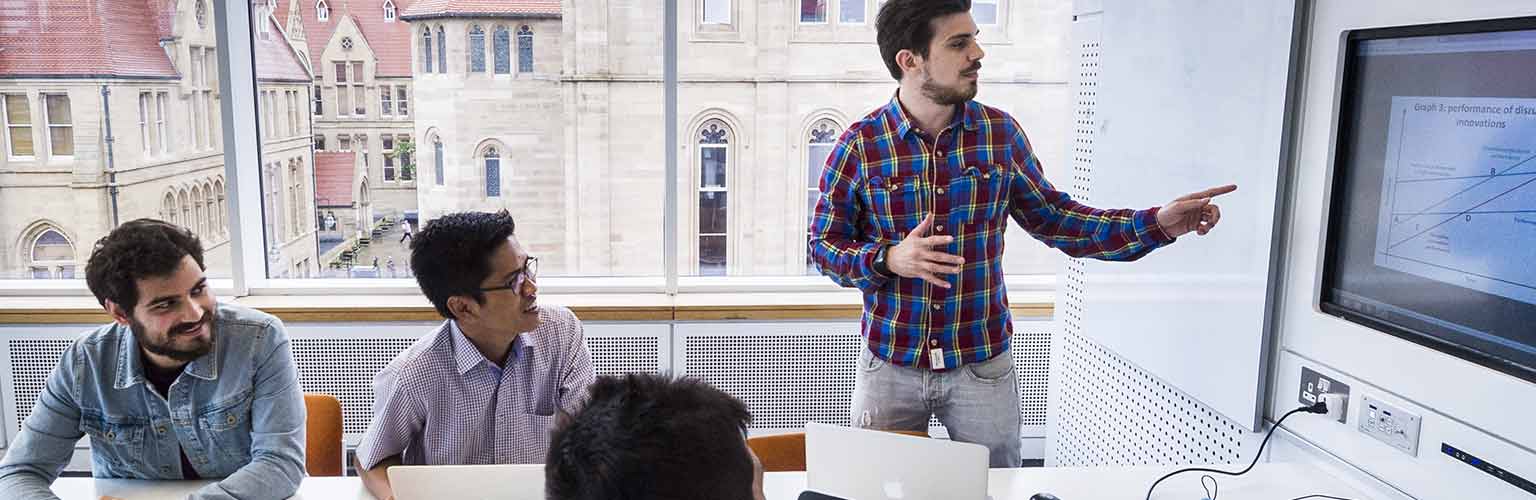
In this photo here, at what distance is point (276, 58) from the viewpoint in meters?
3.78

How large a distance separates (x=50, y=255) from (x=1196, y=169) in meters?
4.17

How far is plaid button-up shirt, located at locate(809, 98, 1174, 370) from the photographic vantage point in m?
2.31

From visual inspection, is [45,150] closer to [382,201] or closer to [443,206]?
[382,201]

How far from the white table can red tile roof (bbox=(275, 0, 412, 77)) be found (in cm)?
217

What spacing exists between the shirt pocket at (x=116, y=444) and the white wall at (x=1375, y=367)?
7.97 ft

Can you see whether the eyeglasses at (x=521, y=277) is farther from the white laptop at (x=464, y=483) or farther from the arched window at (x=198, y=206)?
the arched window at (x=198, y=206)

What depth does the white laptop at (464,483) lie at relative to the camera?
1.55 meters

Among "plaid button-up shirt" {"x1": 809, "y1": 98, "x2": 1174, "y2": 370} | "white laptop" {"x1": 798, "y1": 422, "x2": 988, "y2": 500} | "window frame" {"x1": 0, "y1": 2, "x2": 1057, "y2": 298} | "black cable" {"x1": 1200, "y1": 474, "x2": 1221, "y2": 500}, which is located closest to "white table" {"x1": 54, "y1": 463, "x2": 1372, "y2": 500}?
"black cable" {"x1": 1200, "y1": 474, "x2": 1221, "y2": 500}

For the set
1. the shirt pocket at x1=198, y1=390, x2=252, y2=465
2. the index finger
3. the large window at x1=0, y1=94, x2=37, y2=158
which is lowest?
the shirt pocket at x1=198, y1=390, x2=252, y2=465

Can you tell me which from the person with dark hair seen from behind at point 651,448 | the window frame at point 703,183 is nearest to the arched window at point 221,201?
the window frame at point 703,183

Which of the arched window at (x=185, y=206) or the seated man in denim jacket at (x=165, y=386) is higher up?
the arched window at (x=185, y=206)

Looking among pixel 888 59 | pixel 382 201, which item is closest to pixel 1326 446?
pixel 888 59

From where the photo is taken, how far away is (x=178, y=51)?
366 cm

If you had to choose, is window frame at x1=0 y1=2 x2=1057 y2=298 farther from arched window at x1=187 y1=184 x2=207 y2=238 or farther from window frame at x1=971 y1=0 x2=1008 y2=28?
window frame at x1=971 y1=0 x2=1008 y2=28
